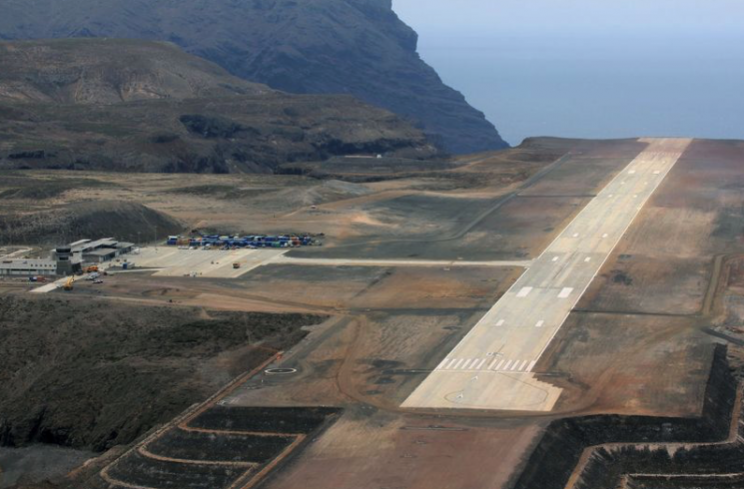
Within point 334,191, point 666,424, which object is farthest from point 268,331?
point 334,191

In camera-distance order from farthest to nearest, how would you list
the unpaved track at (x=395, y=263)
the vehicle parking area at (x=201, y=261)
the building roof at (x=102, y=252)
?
the building roof at (x=102, y=252)
the unpaved track at (x=395, y=263)
the vehicle parking area at (x=201, y=261)

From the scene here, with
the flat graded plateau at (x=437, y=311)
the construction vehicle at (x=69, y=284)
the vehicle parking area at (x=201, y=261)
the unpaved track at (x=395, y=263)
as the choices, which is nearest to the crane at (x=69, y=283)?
the construction vehicle at (x=69, y=284)

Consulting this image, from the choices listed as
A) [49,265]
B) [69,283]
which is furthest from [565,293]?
[49,265]

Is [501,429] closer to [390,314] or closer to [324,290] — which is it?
[390,314]

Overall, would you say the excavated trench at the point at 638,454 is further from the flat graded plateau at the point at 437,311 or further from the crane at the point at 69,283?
the crane at the point at 69,283

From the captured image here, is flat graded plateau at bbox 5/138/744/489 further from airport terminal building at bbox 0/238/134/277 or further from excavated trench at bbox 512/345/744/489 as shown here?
airport terminal building at bbox 0/238/134/277

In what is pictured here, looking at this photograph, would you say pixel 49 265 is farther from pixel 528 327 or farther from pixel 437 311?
pixel 528 327
